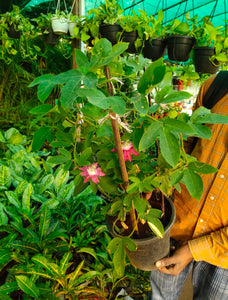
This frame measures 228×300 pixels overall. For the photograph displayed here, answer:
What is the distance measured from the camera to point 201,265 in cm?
83

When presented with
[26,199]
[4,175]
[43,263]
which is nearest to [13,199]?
[26,199]

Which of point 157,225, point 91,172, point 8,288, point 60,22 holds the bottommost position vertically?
point 8,288

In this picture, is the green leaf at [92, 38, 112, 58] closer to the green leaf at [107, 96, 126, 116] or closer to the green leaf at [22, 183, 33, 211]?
the green leaf at [107, 96, 126, 116]

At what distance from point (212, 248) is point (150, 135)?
54 cm

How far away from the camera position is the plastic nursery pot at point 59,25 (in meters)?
1.38

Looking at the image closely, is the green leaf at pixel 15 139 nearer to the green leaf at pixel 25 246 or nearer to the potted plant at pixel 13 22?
the potted plant at pixel 13 22

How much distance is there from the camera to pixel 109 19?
1198 mm

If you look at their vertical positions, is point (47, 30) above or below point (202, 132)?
above

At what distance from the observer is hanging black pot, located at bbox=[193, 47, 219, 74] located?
1104 millimetres

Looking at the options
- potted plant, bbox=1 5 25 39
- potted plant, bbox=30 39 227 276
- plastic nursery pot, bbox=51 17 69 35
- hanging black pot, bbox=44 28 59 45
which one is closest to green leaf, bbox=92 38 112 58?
potted plant, bbox=30 39 227 276

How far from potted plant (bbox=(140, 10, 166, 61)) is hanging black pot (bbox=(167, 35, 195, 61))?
0.06m

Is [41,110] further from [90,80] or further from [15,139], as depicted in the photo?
[15,139]

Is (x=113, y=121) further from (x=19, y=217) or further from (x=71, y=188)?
(x=71, y=188)

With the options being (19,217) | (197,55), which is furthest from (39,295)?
(197,55)
